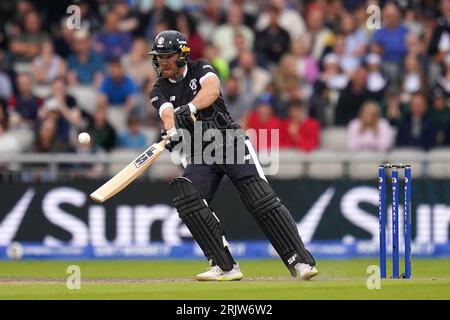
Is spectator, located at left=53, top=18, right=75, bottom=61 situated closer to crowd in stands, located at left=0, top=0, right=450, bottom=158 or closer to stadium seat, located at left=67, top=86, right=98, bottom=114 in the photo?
crowd in stands, located at left=0, top=0, right=450, bottom=158

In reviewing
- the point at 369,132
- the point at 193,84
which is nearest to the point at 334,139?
the point at 369,132

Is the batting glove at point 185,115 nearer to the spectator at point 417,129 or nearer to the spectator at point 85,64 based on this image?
the spectator at point 417,129

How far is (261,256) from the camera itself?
1569 centimetres

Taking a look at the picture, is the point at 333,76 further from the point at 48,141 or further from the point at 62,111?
the point at 48,141

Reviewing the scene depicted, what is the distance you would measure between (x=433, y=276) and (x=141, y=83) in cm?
706

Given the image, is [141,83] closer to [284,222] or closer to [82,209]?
[82,209]

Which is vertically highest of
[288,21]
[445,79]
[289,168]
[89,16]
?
[89,16]

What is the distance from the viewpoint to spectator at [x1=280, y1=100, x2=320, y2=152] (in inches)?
645

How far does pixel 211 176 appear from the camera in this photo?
1091 cm

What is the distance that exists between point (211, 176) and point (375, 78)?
7.00m

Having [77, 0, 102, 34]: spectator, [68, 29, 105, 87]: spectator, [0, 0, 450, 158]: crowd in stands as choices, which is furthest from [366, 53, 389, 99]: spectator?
[77, 0, 102, 34]: spectator

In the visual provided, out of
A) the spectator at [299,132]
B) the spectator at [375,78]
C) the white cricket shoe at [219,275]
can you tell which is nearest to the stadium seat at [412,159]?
the spectator at [299,132]

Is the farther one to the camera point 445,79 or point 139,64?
point 139,64

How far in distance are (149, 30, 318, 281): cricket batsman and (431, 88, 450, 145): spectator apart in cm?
630
